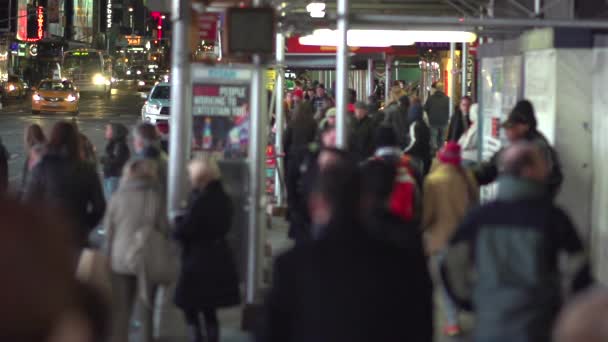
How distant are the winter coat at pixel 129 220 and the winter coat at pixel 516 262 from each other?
2.94 meters

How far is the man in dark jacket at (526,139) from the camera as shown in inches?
370

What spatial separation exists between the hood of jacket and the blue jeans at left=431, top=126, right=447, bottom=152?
16534mm

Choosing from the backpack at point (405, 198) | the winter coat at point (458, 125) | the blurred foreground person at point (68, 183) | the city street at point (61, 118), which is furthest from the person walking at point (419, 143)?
the blurred foreground person at point (68, 183)

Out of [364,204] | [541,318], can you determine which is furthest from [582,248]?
[364,204]

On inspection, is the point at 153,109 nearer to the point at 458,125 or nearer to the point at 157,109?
the point at 157,109

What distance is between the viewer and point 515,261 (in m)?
5.13

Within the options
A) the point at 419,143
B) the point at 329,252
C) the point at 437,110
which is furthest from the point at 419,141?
the point at 329,252

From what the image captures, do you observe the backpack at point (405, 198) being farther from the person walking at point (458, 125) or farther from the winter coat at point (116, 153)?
the person walking at point (458, 125)

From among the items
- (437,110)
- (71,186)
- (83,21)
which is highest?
(83,21)

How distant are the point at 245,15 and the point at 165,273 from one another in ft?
7.54

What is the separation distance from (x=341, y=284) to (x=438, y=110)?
18321 mm

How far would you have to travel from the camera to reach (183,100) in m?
9.27

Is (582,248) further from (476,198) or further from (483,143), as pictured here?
(483,143)

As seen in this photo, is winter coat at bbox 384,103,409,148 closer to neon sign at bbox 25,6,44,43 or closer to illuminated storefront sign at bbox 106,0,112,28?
neon sign at bbox 25,6,44,43
